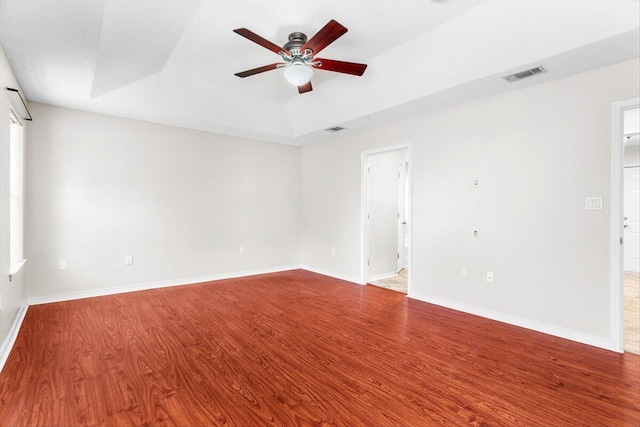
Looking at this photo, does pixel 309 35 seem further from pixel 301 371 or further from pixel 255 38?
pixel 301 371

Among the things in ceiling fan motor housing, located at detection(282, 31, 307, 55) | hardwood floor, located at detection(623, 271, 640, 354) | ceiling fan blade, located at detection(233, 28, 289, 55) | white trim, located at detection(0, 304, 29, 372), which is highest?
ceiling fan motor housing, located at detection(282, 31, 307, 55)

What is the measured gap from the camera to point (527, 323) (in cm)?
315

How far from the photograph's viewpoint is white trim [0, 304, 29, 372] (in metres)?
2.37

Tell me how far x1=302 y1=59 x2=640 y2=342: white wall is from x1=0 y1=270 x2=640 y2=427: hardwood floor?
37 centimetres

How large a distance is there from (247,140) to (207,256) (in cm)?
214

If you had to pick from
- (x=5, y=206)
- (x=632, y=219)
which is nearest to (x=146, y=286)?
(x=5, y=206)

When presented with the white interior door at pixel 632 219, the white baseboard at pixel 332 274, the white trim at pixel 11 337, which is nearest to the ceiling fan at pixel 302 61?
the white trim at pixel 11 337

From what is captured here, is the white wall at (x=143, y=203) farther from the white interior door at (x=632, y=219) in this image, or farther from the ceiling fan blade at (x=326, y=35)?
the white interior door at (x=632, y=219)

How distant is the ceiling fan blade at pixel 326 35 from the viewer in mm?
2104

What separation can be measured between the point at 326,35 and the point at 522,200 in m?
2.57

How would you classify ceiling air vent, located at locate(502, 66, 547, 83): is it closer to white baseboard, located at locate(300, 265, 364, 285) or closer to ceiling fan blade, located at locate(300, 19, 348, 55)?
ceiling fan blade, located at locate(300, 19, 348, 55)

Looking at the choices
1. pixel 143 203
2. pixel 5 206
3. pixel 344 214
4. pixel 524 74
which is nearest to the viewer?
pixel 5 206

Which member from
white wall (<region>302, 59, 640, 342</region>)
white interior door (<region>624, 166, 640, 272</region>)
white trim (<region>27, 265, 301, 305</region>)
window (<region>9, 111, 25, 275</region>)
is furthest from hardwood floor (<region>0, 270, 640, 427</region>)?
white interior door (<region>624, 166, 640, 272</region>)

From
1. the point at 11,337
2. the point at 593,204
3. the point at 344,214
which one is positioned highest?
the point at 593,204
